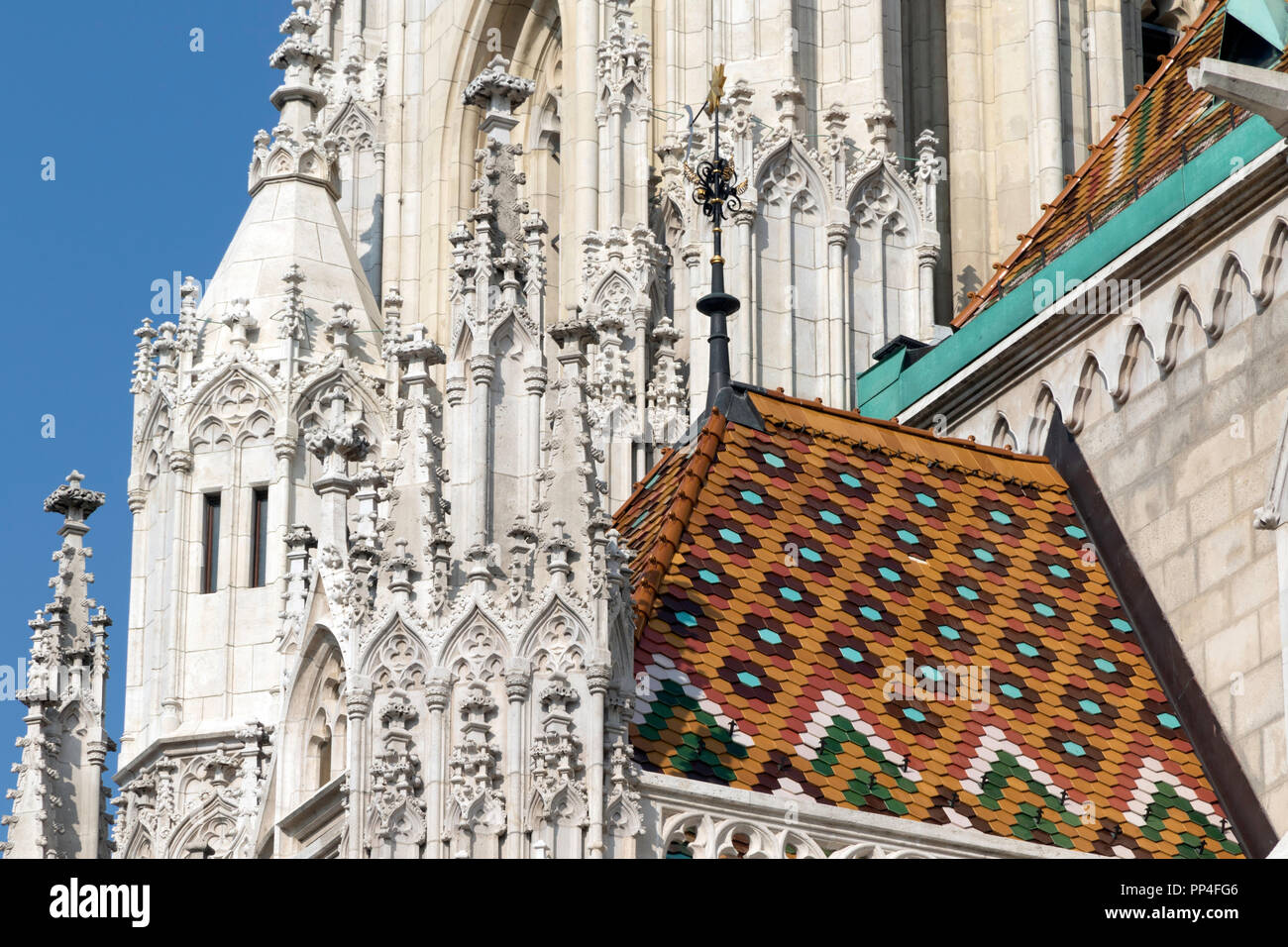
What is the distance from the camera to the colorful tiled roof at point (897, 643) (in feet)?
60.8

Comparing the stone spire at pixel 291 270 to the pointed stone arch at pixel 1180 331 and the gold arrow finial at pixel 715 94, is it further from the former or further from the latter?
the pointed stone arch at pixel 1180 331

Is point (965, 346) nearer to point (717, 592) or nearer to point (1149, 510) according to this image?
point (1149, 510)

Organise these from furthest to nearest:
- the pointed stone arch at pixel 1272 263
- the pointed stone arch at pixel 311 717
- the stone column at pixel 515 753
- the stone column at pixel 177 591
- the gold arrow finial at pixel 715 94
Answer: the stone column at pixel 177 591, the gold arrow finial at pixel 715 94, the pointed stone arch at pixel 1272 263, the pointed stone arch at pixel 311 717, the stone column at pixel 515 753

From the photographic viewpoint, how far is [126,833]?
2477cm

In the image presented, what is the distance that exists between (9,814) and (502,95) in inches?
289

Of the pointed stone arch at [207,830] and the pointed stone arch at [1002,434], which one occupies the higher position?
the pointed stone arch at [1002,434]

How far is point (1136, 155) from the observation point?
24.9 meters

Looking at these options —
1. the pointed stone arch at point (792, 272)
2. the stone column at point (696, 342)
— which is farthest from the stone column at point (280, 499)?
the pointed stone arch at point (792, 272)

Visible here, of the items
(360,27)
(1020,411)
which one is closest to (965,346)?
(1020,411)

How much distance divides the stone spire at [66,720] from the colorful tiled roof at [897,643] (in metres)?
→ 5.22

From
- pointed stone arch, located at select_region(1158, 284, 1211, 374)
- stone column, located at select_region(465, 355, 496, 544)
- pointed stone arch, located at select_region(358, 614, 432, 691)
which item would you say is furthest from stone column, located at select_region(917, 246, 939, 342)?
pointed stone arch, located at select_region(358, 614, 432, 691)

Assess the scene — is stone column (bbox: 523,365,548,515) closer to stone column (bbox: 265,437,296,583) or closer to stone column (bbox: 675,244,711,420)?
stone column (bbox: 675,244,711,420)

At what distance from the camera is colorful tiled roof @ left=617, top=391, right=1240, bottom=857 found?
1855 cm

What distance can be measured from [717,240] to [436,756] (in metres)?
Result: 7.64
